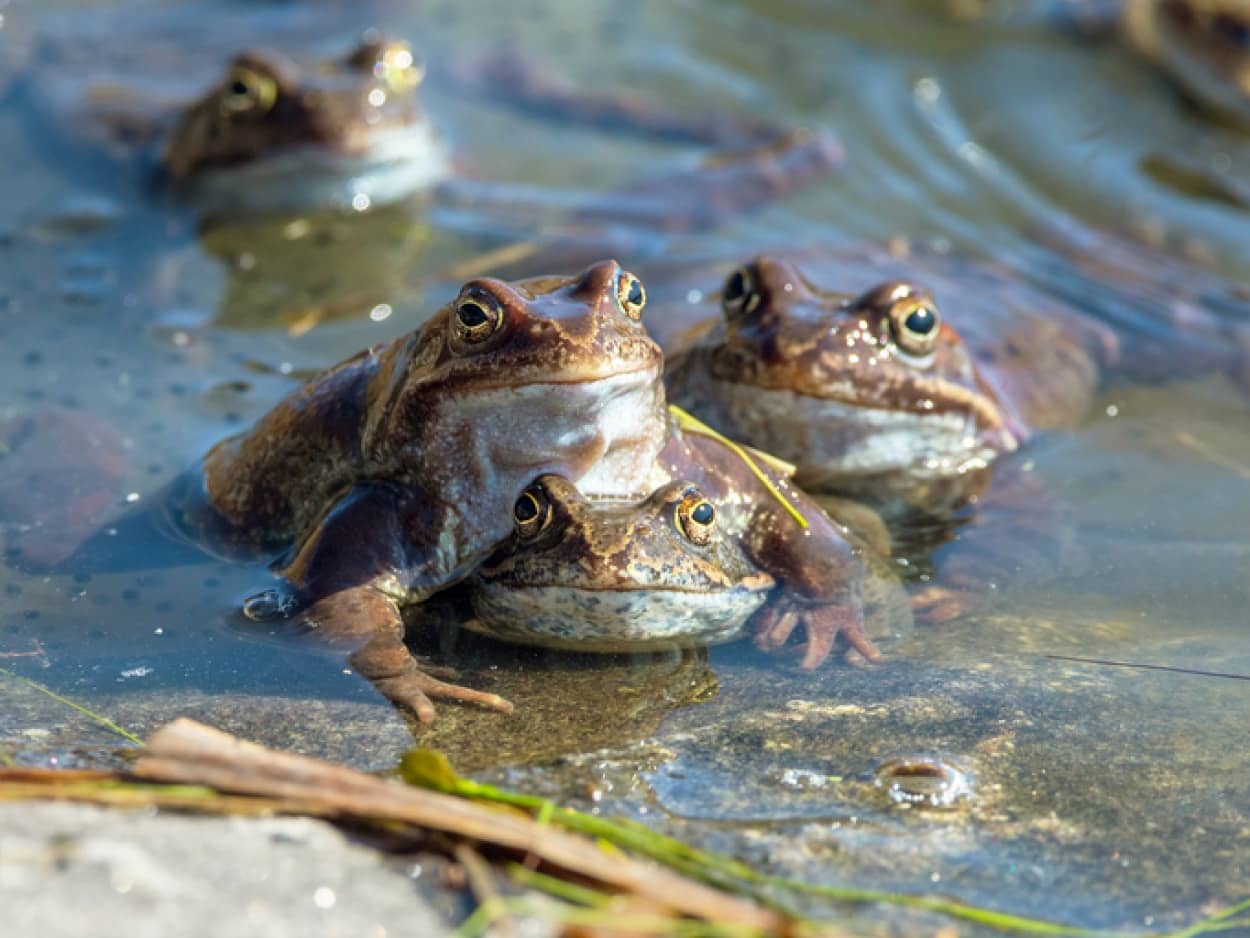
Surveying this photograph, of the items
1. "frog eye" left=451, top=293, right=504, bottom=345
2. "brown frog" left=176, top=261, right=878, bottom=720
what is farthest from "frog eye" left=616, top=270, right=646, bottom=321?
"frog eye" left=451, top=293, right=504, bottom=345

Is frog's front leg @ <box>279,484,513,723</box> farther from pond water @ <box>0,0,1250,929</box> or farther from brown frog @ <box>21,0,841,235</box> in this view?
brown frog @ <box>21,0,841,235</box>

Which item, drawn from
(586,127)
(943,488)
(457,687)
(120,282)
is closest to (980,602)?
(943,488)

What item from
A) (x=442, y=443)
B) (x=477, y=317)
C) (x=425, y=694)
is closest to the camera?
(x=425, y=694)

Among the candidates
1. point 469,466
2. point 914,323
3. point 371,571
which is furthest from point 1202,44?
point 371,571

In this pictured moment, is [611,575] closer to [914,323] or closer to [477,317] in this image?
[477,317]

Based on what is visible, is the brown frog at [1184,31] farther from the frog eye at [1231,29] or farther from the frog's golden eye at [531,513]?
the frog's golden eye at [531,513]

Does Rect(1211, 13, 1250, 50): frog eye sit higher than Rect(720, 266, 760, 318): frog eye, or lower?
higher
